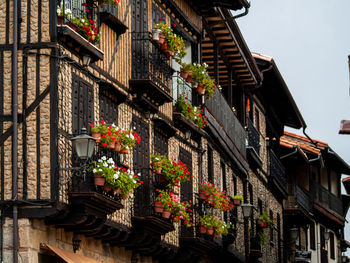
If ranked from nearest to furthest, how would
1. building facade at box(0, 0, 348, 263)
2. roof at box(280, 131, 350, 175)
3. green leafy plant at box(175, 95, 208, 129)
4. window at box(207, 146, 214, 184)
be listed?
building facade at box(0, 0, 348, 263) < green leafy plant at box(175, 95, 208, 129) < window at box(207, 146, 214, 184) < roof at box(280, 131, 350, 175)

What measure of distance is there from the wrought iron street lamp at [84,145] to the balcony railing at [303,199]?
84.6 feet

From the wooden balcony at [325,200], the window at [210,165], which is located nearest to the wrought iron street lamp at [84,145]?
the window at [210,165]

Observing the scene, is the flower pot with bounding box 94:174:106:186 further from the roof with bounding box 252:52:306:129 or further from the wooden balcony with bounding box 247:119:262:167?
the roof with bounding box 252:52:306:129

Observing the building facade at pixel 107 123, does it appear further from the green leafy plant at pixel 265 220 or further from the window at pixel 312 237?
the window at pixel 312 237

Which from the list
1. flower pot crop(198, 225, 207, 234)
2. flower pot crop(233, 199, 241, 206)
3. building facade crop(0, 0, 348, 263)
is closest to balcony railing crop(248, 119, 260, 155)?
building facade crop(0, 0, 348, 263)

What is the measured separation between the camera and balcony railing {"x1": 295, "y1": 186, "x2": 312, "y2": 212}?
40.8 m

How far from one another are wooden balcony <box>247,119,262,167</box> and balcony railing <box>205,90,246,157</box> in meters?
1.43

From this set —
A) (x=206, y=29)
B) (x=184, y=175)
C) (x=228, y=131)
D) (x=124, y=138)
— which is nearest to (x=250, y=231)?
(x=228, y=131)

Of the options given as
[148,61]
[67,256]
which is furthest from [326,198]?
[67,256]

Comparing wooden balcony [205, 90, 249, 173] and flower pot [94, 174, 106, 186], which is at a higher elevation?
wooden balcony [205, 90, 249, 173]

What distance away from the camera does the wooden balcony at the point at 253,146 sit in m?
31.8

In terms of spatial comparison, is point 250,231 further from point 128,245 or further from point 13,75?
point 13,75

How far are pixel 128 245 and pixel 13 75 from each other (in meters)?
5.14

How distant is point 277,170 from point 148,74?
1902 cm
